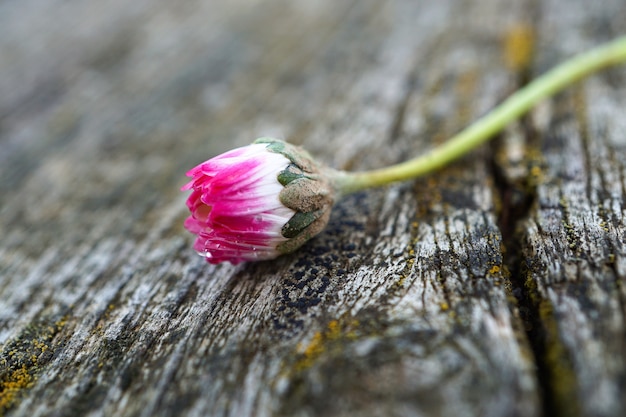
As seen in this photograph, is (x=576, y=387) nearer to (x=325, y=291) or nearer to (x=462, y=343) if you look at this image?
(x=462, y=343)

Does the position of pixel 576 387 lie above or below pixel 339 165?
below

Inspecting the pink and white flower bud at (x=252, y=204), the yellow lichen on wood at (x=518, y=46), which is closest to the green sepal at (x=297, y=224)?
the pink and white flower bud at (x=252, y=204)

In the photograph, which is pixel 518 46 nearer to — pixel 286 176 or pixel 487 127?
pixel 487 127

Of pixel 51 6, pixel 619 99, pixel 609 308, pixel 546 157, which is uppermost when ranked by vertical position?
pixel 51 6

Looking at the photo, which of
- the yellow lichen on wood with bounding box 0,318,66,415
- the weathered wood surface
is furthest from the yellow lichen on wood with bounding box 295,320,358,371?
the yellow lichen on wood with bounding box 0,318,66,415

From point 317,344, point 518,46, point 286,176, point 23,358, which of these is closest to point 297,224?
point 286,176

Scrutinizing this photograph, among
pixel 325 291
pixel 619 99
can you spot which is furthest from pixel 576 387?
pixel 619 99

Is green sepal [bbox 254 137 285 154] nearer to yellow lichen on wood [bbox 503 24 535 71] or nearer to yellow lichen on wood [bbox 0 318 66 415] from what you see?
yellow lichen on wood [bbox 0 318 66 415]
